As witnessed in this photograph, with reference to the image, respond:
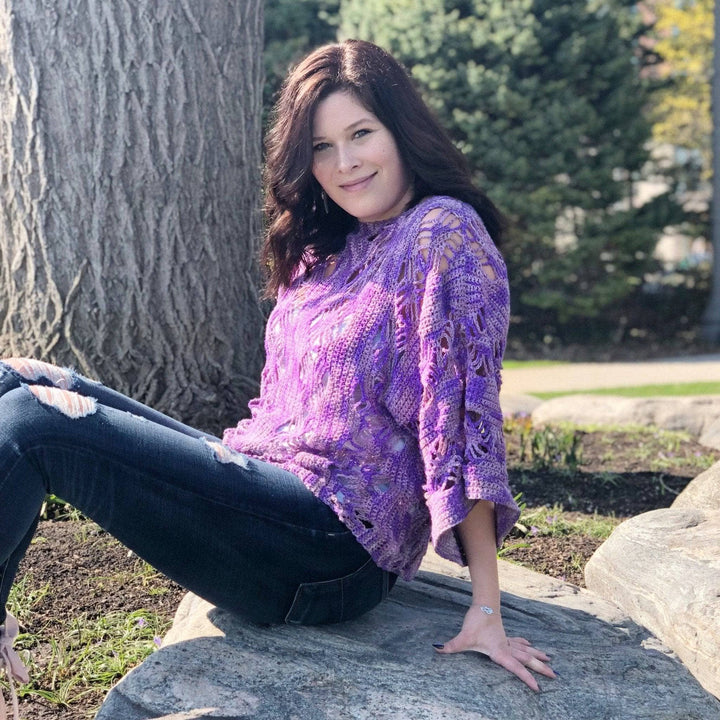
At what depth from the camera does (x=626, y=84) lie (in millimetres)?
10961

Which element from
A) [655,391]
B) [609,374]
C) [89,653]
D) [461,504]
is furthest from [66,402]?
[609,374]

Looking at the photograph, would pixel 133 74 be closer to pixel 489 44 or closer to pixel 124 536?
pixel 124 536

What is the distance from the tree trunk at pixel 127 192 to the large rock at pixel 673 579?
162 cm

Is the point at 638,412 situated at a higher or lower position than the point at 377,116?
lower

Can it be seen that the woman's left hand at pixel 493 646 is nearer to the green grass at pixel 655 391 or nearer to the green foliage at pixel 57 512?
the green foliage at pixel 57 512

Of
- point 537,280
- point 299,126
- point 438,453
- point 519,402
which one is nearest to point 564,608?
point 438,453

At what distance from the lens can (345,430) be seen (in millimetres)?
2193

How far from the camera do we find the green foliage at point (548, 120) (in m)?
10.6

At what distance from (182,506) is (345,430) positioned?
403 millimetres

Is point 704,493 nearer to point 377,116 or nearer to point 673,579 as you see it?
point 673,579

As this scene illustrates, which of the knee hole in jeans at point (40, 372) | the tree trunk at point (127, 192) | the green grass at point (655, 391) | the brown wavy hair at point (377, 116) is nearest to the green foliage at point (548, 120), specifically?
the green grass at point (655, 391)

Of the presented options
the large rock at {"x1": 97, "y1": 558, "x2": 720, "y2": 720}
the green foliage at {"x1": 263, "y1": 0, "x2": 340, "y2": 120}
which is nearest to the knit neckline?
the large rock at {"x1": 97, "y1": 558, "x2": 720, "y2": 720}

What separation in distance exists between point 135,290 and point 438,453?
1.92 meters

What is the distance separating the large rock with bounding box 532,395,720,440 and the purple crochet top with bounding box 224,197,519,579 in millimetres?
3542
